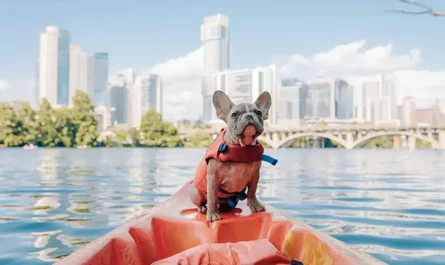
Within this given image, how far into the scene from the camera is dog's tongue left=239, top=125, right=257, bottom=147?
109 inches

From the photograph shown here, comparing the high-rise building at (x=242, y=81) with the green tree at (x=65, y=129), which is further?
the high-rise building at (x=242, y=81)

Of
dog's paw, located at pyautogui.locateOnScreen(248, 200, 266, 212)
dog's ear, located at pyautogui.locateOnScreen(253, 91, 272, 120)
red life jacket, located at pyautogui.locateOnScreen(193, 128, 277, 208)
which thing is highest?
dog's ear, located at pyautogui.locateOnScreen(253, 91, 272, 120)

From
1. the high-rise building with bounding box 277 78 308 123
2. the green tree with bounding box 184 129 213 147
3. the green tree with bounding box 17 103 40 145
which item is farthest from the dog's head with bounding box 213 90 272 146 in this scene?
the high-rise building with bounding box 277 78 308 123

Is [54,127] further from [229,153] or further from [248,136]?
[248,136]

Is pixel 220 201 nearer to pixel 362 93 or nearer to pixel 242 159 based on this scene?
pixel 242 159

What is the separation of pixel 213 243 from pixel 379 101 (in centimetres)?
19100

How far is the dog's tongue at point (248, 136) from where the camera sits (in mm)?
2779

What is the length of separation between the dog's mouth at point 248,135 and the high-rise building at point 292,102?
465 ft

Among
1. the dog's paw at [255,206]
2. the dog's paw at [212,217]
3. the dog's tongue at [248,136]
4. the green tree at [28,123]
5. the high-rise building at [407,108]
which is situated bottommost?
the dog's paw at [212,217]

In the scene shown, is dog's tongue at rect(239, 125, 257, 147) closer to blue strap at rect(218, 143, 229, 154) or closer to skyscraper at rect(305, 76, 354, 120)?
blue strap at rect(218, 143, 229, 154)

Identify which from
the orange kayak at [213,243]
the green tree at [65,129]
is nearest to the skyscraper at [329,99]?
the green tree at [65,129]

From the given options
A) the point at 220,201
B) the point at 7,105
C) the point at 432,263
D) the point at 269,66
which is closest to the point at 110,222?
the point at 220,201

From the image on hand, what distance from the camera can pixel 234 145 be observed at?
9.64 ft

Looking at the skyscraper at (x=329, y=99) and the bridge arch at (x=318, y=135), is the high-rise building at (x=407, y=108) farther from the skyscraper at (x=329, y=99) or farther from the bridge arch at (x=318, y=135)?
the bridge arch at (x=318, y=135)
